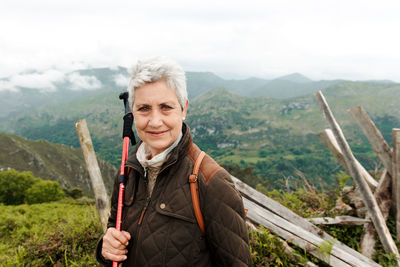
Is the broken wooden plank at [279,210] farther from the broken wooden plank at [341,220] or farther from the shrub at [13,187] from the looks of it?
the shrub at [13,187]

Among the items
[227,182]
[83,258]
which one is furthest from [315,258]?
[83,258]

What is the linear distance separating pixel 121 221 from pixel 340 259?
383 cm

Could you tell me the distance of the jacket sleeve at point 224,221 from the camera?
1.75 meters

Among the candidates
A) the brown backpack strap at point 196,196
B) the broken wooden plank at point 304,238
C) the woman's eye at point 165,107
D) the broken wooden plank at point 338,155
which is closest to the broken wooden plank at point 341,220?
the broken wooden plank at point 304,238

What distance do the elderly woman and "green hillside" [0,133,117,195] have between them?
351ft

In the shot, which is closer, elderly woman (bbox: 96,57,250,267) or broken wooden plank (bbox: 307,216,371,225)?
elderly woman (bbox: 96,57,250,267)

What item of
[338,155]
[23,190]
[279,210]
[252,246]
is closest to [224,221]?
[252,246]

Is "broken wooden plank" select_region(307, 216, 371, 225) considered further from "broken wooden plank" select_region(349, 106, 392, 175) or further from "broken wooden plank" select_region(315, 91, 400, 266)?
"broken wooden plank" select_region(349, 106, 392, 175)

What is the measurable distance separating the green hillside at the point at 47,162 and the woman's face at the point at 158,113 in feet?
351

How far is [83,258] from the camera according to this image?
452 cm

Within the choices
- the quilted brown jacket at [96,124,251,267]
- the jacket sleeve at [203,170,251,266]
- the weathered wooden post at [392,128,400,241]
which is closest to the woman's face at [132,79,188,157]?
the quilted brown jacket at [96,124,251,267]

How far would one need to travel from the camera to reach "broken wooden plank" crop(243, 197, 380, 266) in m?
3.93

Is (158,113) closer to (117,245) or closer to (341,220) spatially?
(117,245)

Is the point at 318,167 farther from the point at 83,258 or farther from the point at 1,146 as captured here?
the point at 1,146
